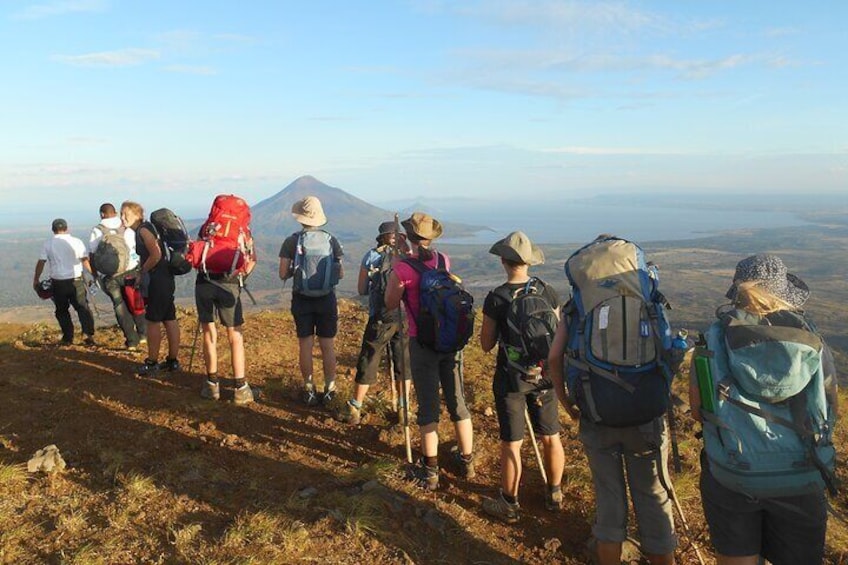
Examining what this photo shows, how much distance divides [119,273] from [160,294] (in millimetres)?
2508

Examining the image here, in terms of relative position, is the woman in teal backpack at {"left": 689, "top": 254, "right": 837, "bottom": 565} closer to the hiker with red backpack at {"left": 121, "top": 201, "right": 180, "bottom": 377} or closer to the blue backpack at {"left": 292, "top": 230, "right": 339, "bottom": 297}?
the blue backpack at {"left": 292, "top": 230, "right": 339, "bottom": 297}

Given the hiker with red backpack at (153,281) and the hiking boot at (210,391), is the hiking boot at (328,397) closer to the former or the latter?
the hiking boot at (210,391)

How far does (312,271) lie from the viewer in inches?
241

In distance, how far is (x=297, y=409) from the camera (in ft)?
22.0

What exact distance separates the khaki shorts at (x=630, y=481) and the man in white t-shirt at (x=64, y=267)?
8862mm

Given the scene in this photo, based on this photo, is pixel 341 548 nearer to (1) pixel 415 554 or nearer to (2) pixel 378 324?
(1) pixel 415 554

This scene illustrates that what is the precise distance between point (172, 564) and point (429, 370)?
8.08 feet

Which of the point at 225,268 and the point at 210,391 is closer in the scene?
the point at 225,268

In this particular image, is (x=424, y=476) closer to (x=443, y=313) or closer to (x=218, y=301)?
(x=443, y=313)

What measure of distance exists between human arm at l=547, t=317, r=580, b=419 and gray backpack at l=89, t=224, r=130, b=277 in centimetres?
799

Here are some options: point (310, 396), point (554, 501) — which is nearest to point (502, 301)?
point (554, 501)

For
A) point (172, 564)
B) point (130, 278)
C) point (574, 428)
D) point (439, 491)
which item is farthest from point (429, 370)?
point (130, 278)

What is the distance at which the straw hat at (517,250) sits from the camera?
4.12 m

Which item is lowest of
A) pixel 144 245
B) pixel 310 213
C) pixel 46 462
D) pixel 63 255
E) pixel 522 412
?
pixel 46 462
